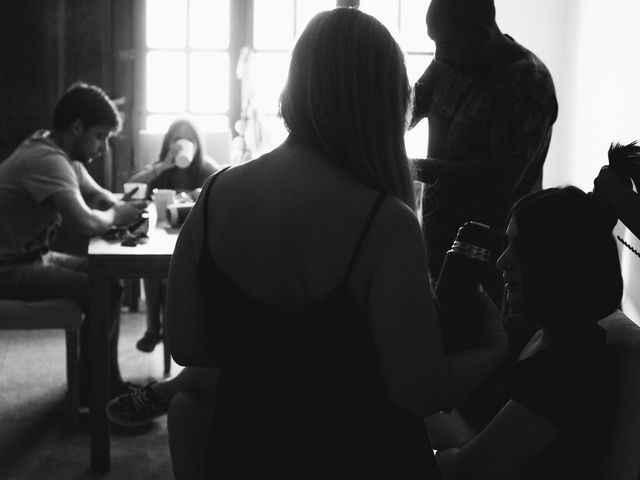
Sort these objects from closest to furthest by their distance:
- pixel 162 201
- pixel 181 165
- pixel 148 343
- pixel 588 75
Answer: pixel 162 201 → pixel 148 343 → pixel 181 165 → pixel 588 75

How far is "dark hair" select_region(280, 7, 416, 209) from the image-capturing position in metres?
1.17

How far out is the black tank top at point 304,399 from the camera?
1.19m

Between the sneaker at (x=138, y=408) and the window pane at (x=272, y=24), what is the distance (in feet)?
10.8

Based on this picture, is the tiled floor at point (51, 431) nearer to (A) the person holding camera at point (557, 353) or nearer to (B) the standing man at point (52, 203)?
(B) the standing man at point (52, 203)

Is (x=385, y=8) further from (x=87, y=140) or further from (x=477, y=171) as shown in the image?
(x=477, y=171)

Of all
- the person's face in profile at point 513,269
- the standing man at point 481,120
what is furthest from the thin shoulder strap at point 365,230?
the standing man at point 481,120

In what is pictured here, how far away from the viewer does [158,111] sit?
5.10 m

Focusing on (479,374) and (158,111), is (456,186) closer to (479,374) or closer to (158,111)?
(479,374)

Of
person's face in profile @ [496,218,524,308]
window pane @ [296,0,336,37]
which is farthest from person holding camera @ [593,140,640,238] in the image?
window pane @ [296,0,336,37]

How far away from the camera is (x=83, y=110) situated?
9.89 feet

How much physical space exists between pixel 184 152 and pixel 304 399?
10.1ft

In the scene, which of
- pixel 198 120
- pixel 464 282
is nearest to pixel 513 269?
pixel 464 282

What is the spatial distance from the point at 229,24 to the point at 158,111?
67cm

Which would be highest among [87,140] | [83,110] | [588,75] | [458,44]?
[458,44]
